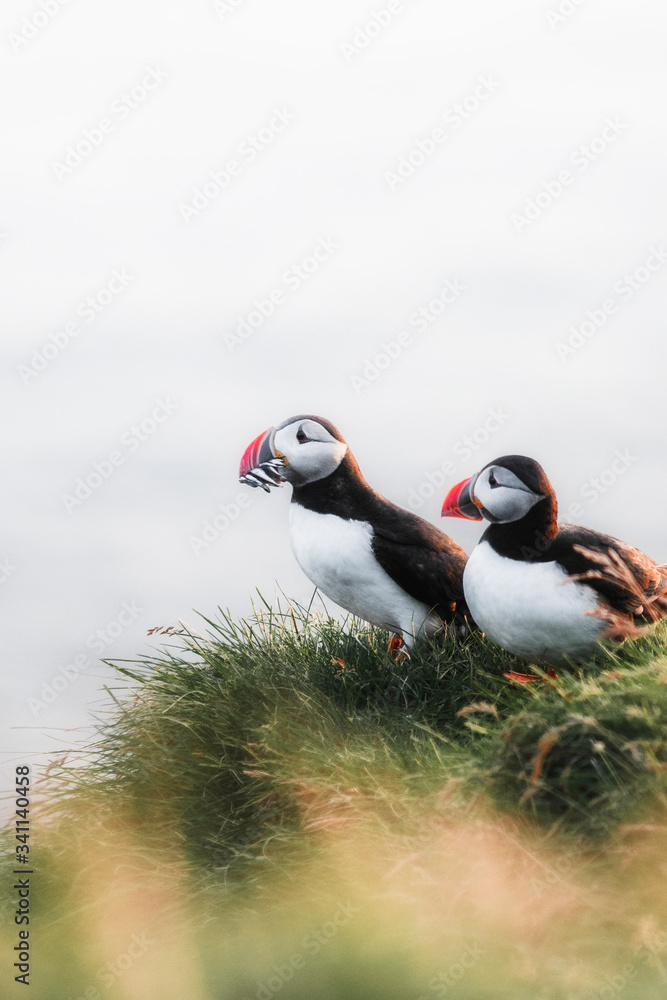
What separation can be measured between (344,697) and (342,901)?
1.56 meters

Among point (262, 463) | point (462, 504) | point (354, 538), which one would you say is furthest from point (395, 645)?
point (262, 463)

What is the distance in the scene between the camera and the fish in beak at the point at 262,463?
5.69 meters

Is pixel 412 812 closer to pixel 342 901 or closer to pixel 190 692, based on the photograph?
pixel 342 901

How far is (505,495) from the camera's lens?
5059mm

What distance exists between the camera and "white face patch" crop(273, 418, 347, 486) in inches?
221

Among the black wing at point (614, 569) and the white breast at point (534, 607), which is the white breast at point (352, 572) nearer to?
the white breast at point (534, 607)

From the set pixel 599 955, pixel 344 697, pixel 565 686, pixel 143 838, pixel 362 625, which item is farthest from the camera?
pixel 362 625

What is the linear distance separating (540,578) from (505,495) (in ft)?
1.54

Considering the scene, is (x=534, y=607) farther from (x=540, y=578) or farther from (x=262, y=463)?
(x=262, y=463)

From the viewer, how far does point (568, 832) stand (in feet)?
12.5

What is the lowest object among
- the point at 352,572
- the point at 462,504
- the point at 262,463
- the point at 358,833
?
the point at 358,833

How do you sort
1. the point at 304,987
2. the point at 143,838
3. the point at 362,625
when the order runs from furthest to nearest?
1. the point at 362,625
2. the point at 143,838
3. the point at 304,987

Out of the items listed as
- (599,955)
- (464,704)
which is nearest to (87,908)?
(464,704)

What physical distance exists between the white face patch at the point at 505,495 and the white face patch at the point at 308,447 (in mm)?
978
